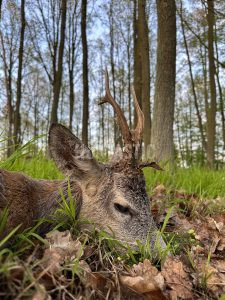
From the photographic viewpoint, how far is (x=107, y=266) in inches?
101

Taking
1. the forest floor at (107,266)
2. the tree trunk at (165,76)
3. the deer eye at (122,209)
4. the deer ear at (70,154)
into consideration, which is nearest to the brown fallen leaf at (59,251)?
the forest floor at (107,266)

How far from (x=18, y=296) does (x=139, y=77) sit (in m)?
13.1

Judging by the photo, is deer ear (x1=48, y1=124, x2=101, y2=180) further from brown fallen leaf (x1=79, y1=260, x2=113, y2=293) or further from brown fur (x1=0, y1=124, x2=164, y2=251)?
brown fallen leaf (x1=79, y1=260, x2=113, y2=293)

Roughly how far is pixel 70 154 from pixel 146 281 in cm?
152

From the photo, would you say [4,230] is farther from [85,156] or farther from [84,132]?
→ [84,132]

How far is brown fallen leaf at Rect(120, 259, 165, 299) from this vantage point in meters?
2.10

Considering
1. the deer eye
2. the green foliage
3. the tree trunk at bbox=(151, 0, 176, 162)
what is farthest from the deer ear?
the tree trunk at bbox=(151, 0, 176, 162)

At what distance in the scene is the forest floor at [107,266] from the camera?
70.8 inches

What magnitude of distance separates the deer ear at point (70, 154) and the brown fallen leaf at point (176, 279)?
1.09 m

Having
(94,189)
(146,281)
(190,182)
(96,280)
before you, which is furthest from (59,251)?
(190,182)

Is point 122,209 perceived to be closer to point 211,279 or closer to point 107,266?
point 107,266

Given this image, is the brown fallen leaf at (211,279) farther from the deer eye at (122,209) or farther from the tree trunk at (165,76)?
the tree trunk at (165,76)

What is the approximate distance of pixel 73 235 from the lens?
9.73 feet

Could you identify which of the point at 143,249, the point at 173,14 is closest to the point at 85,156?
the point at 143,249
